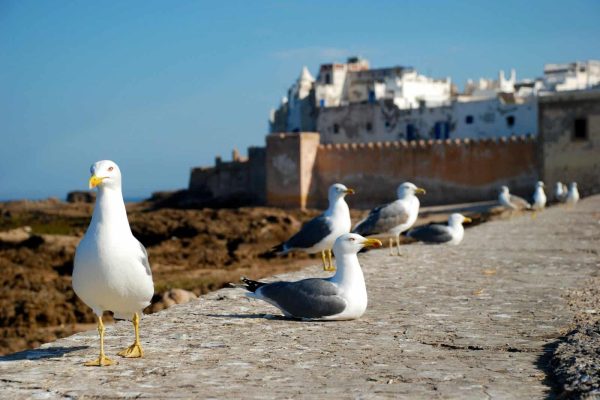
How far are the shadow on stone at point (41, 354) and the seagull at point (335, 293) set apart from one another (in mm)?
1278

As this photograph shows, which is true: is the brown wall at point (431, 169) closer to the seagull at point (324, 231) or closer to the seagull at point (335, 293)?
the seagull at point (324, 231)

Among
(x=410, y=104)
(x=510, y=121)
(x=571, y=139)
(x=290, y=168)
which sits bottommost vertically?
(x=290, y=168)

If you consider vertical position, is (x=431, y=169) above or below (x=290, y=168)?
below

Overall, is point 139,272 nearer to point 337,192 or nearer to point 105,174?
point 105,174

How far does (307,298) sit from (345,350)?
88 cm

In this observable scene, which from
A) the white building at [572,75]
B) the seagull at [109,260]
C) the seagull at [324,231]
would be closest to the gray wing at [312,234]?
the seagull at [324,231]

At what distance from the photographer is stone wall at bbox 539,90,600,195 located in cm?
2970

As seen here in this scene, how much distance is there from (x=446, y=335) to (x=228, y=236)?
1746 centimetres

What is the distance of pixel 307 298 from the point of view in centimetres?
566

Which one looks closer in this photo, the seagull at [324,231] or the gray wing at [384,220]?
the seagull at [324,231]

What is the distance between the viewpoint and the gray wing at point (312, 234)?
320 inches

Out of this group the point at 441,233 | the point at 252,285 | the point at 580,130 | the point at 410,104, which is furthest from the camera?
the point at 410,104


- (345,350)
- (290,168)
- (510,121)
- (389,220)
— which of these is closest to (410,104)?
(510,121)

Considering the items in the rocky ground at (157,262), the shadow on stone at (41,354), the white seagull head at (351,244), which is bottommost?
the rocky ground at (157,262)
